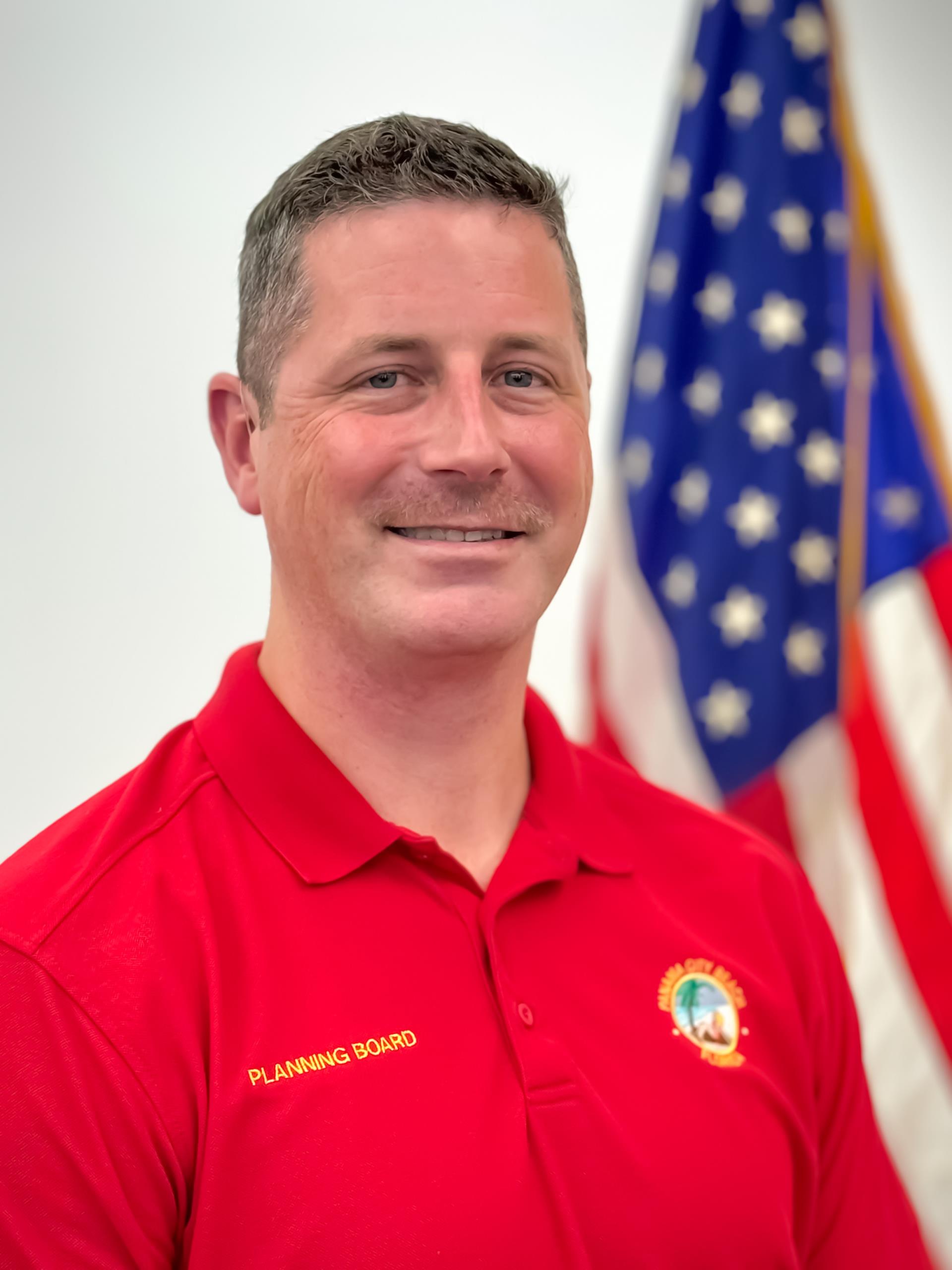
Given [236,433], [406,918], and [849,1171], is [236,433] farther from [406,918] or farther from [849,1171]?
[849,1171]

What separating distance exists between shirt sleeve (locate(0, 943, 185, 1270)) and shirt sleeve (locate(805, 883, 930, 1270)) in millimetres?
658

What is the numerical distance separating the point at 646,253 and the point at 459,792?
1.35 meters

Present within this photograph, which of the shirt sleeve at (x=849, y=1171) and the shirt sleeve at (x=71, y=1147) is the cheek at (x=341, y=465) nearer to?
the shirt sleeve at (x=71, y=1147)

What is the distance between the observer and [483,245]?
3.74ft

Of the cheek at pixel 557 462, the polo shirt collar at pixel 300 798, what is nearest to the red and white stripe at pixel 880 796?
the polo shirt collar at pixel 300 798

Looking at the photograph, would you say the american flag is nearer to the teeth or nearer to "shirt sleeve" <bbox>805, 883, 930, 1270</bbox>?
"shirt sleeve" <bbox>805, 883, 930, 1270</bbox>

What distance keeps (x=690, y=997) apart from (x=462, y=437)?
556 millimetres

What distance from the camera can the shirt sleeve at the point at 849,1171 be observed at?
1.26 m

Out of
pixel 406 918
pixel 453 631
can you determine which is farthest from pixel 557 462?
pixel 406 918

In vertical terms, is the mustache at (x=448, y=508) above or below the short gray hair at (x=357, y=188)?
below

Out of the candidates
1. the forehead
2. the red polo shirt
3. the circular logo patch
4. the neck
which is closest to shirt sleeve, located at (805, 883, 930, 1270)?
the red polo shirt

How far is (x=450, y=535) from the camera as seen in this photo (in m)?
1.13

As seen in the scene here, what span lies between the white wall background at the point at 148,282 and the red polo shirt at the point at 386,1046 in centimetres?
92

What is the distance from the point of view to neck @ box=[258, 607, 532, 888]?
1.16 metres
